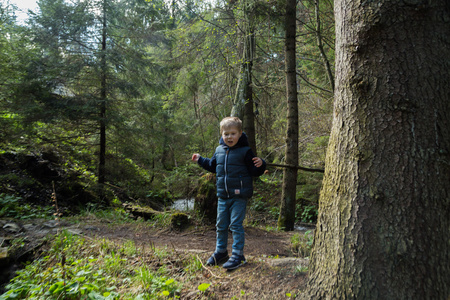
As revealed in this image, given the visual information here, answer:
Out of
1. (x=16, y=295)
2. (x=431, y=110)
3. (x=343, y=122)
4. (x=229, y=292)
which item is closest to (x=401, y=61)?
(x=431, y=110)

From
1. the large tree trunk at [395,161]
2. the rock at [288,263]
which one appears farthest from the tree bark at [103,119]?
the large tree trunk at [395,161]

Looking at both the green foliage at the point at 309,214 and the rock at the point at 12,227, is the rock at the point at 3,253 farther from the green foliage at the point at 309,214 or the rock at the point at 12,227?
the green foliage at the point at 309,214

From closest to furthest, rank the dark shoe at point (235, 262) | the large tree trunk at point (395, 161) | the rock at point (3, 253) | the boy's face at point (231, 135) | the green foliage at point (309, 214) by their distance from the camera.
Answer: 1. the large tree trunk at point (395, 161)
2. the dark shoe at point (235, 262)
3. the boy's face at point (231, 135)
4. the rock at point (3, 253)
5. the green foliage at point (309, 214)

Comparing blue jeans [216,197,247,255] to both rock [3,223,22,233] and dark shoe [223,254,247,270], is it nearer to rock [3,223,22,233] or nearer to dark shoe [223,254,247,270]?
dark shoe [223,254,247,270]

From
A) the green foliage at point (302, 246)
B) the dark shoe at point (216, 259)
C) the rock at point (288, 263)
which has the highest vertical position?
the rock at point (288, 263)

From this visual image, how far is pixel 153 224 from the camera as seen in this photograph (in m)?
5.93

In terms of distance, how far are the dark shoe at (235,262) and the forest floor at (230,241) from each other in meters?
0.05

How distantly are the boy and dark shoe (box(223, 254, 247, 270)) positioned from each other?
0.13ft

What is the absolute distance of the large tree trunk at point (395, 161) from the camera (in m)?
1.64

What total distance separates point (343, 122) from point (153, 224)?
508cm

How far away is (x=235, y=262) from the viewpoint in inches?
123

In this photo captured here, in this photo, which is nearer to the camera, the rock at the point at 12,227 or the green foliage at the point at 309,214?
the rock at the point at 12,227

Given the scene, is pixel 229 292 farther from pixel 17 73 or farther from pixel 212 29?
pixel 17 73

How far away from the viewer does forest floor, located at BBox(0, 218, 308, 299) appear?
2.49 m
